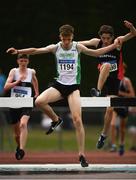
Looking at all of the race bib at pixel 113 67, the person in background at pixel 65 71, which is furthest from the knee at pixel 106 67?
the person in background at pixel 65 71

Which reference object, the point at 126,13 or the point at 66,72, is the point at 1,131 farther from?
the point at 66,72

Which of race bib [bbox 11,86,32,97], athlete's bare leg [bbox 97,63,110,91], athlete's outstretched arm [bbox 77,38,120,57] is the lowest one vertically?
race bib [bbox 11,86,32,97]

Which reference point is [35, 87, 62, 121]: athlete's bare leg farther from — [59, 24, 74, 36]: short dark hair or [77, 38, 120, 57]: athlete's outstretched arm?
[59, 24, 74, 36]: short dark hair

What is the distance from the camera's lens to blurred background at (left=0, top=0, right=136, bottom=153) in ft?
74.1

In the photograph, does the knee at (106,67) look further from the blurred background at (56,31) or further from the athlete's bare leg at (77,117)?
the blurred background at (56,31)

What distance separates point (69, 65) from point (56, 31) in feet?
37.1

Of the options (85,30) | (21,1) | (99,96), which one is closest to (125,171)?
(99,96)

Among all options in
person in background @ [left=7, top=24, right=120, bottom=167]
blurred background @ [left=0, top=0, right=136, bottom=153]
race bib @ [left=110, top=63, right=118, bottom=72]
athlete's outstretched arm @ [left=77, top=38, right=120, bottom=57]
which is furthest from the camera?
blurred background @ [left=0, top=0, right=136, bottom=153]

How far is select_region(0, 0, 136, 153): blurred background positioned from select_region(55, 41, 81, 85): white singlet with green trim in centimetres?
894

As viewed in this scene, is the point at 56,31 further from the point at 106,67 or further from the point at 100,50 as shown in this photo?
the point at 100,50

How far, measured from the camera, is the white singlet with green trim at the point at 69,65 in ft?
41.7

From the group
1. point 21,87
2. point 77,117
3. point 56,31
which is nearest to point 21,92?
point 21,87

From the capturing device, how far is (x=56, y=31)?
2395 cm

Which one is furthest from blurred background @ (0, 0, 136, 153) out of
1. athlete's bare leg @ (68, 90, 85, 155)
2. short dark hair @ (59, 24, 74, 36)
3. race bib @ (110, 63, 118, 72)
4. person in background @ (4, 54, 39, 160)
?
short dark hair @ (59, 24, 74, 36)
